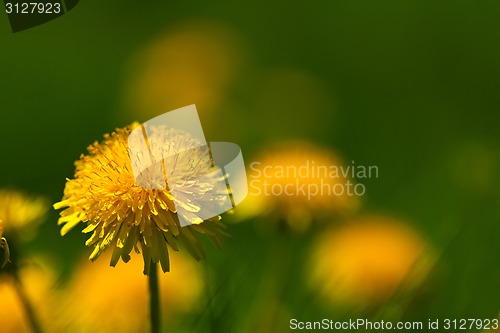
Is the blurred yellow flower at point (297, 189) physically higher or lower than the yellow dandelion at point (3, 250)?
lower

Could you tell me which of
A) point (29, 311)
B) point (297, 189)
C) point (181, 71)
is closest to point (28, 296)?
point (29, 311)

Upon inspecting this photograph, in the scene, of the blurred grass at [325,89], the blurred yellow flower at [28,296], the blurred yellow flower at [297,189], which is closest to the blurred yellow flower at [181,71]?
the blurred grass at [325,89]

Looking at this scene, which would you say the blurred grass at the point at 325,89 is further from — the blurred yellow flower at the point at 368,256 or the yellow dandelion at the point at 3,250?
the yellow dandelion at the point at 3,250

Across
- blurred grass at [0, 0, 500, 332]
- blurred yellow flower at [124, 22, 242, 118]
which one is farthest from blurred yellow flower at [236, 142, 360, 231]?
blurred yellow flower at [124, 22, 242, 118]

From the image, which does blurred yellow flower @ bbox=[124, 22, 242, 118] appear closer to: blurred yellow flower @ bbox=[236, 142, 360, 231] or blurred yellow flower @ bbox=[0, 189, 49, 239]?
blurred yellow flower @ bbox=[236, 142, 360, 231]

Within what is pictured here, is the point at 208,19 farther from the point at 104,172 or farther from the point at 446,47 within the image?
the point at 104,172

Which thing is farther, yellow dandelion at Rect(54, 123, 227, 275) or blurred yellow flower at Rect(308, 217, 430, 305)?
blurred yellow flower at Rect(308, 217, 430, 305)
